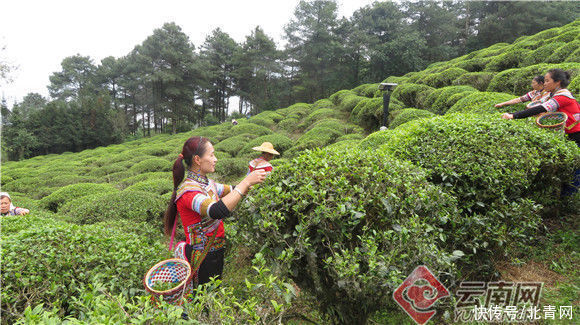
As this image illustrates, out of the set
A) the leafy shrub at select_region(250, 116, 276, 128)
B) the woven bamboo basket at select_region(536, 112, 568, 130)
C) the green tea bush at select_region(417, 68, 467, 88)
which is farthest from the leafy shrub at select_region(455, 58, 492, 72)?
the leafy shrub at select_region(250, 116, 276, 128)

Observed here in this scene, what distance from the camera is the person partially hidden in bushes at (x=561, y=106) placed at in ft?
10.6

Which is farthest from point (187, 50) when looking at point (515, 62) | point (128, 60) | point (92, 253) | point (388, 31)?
point (92, 253)

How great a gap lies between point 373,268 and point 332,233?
298mm

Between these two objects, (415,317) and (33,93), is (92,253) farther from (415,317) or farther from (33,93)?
(33,93)

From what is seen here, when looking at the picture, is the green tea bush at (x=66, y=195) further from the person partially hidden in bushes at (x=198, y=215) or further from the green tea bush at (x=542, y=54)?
the green tea bush at (x=542, y=54)

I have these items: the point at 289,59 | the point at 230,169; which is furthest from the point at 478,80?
the point at 289,59

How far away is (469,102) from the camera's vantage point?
18.6ft

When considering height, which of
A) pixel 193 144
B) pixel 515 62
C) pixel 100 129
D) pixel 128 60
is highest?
pixel 128 60

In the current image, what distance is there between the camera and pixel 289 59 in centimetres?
2812

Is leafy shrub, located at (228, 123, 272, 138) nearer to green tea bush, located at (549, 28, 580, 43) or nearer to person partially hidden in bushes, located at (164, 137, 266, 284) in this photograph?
green tea bush, located at (549, 28, 580, 43)

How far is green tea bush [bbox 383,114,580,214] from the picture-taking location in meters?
2.55

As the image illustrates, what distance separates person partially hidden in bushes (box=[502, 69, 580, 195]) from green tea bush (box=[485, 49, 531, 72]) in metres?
7.14

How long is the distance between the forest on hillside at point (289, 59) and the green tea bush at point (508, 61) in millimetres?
14900

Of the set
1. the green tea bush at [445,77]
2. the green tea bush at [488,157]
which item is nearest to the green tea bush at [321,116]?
the green tea bush at [445,77]
